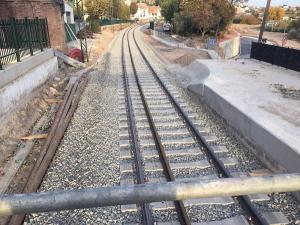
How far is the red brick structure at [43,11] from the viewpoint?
68.0ft

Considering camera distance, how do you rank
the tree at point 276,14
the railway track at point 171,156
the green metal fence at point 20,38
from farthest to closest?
the tree at point 276,14 < the green metal fence at point 20,38 < the railway track at point 171,156

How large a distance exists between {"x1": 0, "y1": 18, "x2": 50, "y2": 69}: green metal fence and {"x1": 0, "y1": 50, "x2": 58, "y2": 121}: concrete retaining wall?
501 mm

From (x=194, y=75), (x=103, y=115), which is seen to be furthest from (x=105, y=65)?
(x=103, y=115)

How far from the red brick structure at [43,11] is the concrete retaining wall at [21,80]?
700 cm

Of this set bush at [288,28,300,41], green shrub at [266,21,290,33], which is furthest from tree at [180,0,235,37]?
green shrub at [266,21,290,33]

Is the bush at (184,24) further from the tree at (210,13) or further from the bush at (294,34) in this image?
the bush at (294,34)

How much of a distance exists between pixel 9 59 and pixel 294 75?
14530mm

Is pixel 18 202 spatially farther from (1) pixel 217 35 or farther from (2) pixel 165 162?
(1) pixel 217 35

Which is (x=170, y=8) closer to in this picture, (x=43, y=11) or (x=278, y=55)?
(x=43, y=11)

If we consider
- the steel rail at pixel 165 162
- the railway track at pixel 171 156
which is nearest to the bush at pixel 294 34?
the railway track at pixel 171 156

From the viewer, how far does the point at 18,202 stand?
2.02 m

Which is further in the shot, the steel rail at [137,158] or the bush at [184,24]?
the bush at [184,24]

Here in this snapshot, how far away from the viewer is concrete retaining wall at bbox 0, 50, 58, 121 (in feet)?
33.5

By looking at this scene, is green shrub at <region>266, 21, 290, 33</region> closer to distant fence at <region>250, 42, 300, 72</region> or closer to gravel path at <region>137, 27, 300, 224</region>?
distant fence at <region>250, 42, 300, 72</region>
